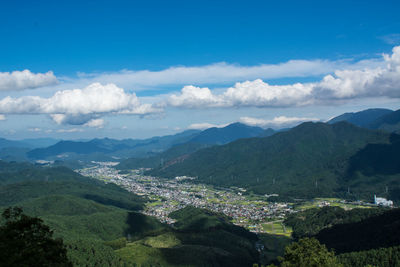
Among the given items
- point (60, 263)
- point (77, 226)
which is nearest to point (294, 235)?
point (77, 226)

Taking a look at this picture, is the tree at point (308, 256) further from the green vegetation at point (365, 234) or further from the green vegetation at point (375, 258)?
the green vegetation at point (365, 234)

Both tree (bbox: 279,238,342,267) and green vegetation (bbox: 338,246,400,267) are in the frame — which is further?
green vegetation (bbox: 338,246,400,267)

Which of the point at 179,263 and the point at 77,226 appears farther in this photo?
the point at 77,226

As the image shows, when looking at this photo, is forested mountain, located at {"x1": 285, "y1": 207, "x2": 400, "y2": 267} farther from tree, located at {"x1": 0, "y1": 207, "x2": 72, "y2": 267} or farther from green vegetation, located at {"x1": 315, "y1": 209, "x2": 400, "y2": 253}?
tree, located at {"x1": 0, "y1": 207, "x2": 72, "y2": 267}

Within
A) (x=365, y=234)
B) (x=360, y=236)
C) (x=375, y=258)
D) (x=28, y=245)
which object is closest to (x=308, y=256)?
(x=28, y=245)

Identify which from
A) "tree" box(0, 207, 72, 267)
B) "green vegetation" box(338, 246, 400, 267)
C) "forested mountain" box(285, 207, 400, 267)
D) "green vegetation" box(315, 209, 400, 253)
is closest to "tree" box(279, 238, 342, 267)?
"tree" box(0, 207, 72, 267)

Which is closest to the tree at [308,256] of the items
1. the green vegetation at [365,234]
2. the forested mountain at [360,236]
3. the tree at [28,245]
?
the tree at [28,245]

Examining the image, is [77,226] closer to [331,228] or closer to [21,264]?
[331,228]
